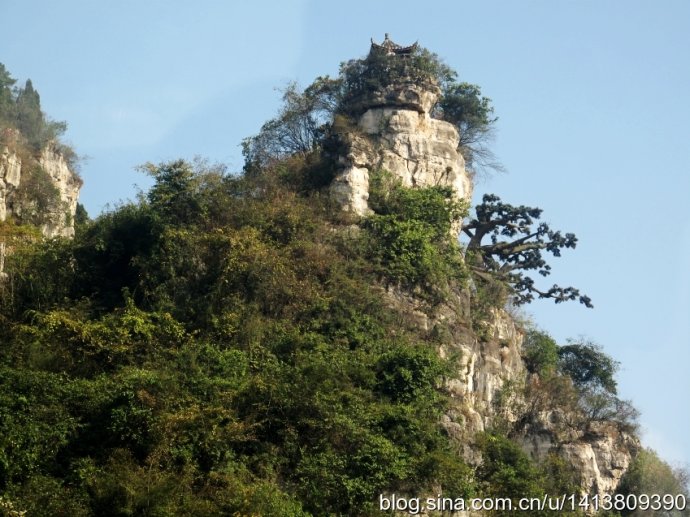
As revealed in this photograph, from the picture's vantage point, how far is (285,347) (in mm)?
28328

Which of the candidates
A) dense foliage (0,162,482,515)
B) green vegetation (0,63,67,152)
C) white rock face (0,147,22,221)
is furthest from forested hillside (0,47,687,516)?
green vegetation (0,63,67,152)

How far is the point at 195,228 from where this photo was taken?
3158 cm

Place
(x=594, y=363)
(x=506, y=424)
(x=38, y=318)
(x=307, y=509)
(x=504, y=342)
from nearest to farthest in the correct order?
(x=307, y=509)
(x=38, y=318)
(x=506, y=424)
(x=504, y=342)
(x=594, y=363)

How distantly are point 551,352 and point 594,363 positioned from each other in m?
2.60

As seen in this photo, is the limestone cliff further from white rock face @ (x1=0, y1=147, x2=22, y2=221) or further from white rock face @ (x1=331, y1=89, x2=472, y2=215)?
white rock face @ (x1=0, y1=147, x2=22, y2=221)

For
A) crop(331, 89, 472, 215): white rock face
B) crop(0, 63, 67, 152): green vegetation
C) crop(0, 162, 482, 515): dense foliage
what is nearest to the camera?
crop(0, 162, 482, 515): dense foliage

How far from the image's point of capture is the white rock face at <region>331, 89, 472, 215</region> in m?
33.5

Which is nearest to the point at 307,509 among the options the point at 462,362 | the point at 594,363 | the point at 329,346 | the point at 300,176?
the point at 329,346

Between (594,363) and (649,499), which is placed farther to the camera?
(594,363)

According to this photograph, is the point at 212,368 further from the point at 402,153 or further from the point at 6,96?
the point at 6,96

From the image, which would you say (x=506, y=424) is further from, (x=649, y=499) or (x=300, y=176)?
(x=300, y=176)

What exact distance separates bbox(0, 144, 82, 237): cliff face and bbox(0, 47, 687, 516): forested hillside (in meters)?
3.18

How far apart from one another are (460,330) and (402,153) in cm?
556

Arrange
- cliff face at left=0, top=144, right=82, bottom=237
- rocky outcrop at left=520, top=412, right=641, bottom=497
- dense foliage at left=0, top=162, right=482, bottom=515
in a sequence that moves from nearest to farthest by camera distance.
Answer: dense foliage at left=0, top=162, right=482, bottom=515
rocky outcrop at left=520, top=412, right=641, bottom=497
cliff face at left=0, top=144, right=82, bottom=237
